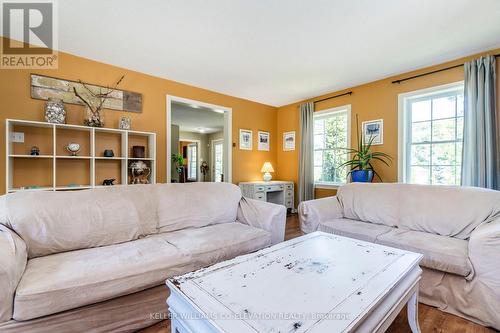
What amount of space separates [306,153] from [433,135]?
2.03 metres

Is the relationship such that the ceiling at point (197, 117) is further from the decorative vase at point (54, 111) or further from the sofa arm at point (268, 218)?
the sofa arm at point (268, 218)

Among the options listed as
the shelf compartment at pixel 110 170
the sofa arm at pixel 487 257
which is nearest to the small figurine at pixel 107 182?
the shelf compartment at pixel 110 170

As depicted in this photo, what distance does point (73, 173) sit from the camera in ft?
10.00

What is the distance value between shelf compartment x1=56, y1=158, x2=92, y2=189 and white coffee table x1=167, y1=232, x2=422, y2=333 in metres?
2.64

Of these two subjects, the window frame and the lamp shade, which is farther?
the window frame

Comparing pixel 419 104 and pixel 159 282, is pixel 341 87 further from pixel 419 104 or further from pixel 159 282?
pixel 159 282

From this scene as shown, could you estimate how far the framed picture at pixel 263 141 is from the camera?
5.17 m

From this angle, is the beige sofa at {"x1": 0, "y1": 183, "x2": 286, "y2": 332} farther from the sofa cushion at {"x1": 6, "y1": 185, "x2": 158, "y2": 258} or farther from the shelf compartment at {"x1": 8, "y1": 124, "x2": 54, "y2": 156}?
the shelf compartment at {"x1": 8, "y1": 124, "x2": 54, "y2": 156}

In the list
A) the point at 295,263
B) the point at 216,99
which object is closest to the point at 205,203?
the point at 295,263

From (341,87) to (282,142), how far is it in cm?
174

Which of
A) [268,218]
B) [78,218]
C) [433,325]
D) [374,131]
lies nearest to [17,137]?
[78,218]

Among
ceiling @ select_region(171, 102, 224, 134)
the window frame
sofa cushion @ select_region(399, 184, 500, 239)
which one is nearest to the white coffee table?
sofa cushion @ select_region(399, 184, 500, 239)

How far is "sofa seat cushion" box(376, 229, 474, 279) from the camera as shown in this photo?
160 cm

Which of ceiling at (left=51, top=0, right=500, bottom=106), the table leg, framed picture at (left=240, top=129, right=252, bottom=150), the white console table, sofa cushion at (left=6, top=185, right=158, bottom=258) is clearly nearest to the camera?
the table leg
